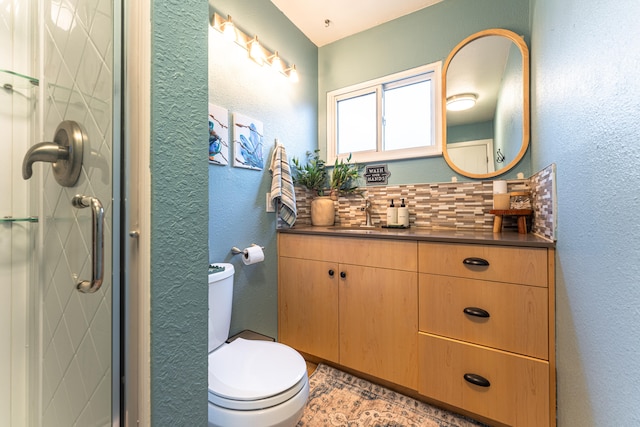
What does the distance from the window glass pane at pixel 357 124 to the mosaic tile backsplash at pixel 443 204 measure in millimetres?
414

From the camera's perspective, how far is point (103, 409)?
0.56 m

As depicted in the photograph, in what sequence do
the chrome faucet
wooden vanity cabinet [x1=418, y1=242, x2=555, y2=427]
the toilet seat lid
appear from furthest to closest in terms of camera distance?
the chrome faucet, wooden vanity cabinet [x1=418, y1=242, x2=555, y2=427], the toilet seat lid

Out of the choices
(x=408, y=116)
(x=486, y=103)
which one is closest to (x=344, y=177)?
(x=408, y=116)

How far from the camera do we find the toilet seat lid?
93cm

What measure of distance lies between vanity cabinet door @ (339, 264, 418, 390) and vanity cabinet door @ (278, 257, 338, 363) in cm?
7

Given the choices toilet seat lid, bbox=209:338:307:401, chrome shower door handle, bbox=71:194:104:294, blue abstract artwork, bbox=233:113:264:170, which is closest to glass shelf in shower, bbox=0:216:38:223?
chrome shower door handle, bbox=71:194:104:294

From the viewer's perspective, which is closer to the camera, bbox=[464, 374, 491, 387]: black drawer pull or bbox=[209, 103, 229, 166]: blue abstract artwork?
bbox=[464, 374, 491, 387]: black drawer pull

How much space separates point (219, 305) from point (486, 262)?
1296 mm

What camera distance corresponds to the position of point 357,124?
2.28 metres

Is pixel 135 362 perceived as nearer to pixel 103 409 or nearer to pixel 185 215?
pixel 103 409

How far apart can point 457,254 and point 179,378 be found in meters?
1.21

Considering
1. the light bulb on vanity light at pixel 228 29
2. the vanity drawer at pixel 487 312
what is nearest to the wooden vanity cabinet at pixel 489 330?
the vanity drawer at pixel 487 312

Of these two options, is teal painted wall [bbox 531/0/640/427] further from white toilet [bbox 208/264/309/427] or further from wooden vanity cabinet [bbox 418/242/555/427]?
Answer: white toilet [bbox 208/264/309/427]

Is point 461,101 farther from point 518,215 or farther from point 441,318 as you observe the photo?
point 441,318
